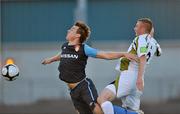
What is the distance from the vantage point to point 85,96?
11.4 metres

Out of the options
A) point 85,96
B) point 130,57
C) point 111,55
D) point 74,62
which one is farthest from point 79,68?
point 130,57

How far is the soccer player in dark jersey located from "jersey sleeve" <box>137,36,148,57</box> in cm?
51

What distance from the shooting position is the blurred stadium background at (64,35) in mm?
30547

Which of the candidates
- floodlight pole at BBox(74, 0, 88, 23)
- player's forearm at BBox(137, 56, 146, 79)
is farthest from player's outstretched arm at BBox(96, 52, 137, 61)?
floodlight pole at BBox(74, 0, 88, 23)

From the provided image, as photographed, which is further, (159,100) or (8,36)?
(8,36)

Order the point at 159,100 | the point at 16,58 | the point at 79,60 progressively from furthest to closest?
1. the point at 16,58
2. the point at 159,100
3. the point at 79,60

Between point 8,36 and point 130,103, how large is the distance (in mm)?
21837

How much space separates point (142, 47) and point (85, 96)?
1128 millimetres

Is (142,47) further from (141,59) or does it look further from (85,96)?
(85,96)

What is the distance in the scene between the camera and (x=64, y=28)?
32.4 metres

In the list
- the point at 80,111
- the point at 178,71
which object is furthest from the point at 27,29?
the point at 80,111

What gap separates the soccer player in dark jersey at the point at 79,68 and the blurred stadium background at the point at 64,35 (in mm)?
18661

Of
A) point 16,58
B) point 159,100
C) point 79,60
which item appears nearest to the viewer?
point 79,60

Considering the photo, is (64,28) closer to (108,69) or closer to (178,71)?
(108,69)
